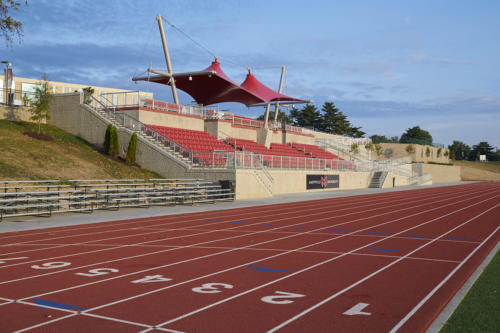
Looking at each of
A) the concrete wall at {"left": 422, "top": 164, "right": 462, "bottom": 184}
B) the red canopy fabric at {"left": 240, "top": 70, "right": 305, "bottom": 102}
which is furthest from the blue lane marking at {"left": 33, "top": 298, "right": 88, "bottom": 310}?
the concrete wall at {"left": 422, "top": 164, "right": 462, "bottom": 184}

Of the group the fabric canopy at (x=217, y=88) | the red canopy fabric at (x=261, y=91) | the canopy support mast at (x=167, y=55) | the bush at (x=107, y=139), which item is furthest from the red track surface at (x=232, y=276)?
the red canopy fabric at (x=261, y=91)

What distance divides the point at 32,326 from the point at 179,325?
161 centimetres

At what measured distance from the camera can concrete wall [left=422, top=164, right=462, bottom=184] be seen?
7143cm

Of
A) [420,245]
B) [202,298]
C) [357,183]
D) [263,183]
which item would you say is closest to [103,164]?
[263,183]

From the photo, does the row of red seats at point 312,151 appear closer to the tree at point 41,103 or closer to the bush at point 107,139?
the bush at point 107,139

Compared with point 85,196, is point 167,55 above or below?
above

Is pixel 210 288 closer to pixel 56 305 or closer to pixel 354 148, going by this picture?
pixel 56 305

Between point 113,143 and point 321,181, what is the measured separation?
654 inches

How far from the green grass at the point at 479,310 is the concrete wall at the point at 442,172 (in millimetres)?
66451

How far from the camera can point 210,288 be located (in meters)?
6.65

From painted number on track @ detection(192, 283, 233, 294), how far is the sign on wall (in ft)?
90.3

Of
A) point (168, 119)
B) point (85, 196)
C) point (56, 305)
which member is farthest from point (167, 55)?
point (56, 305)

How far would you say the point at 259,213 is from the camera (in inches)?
727

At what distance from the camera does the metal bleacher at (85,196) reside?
1584cm
